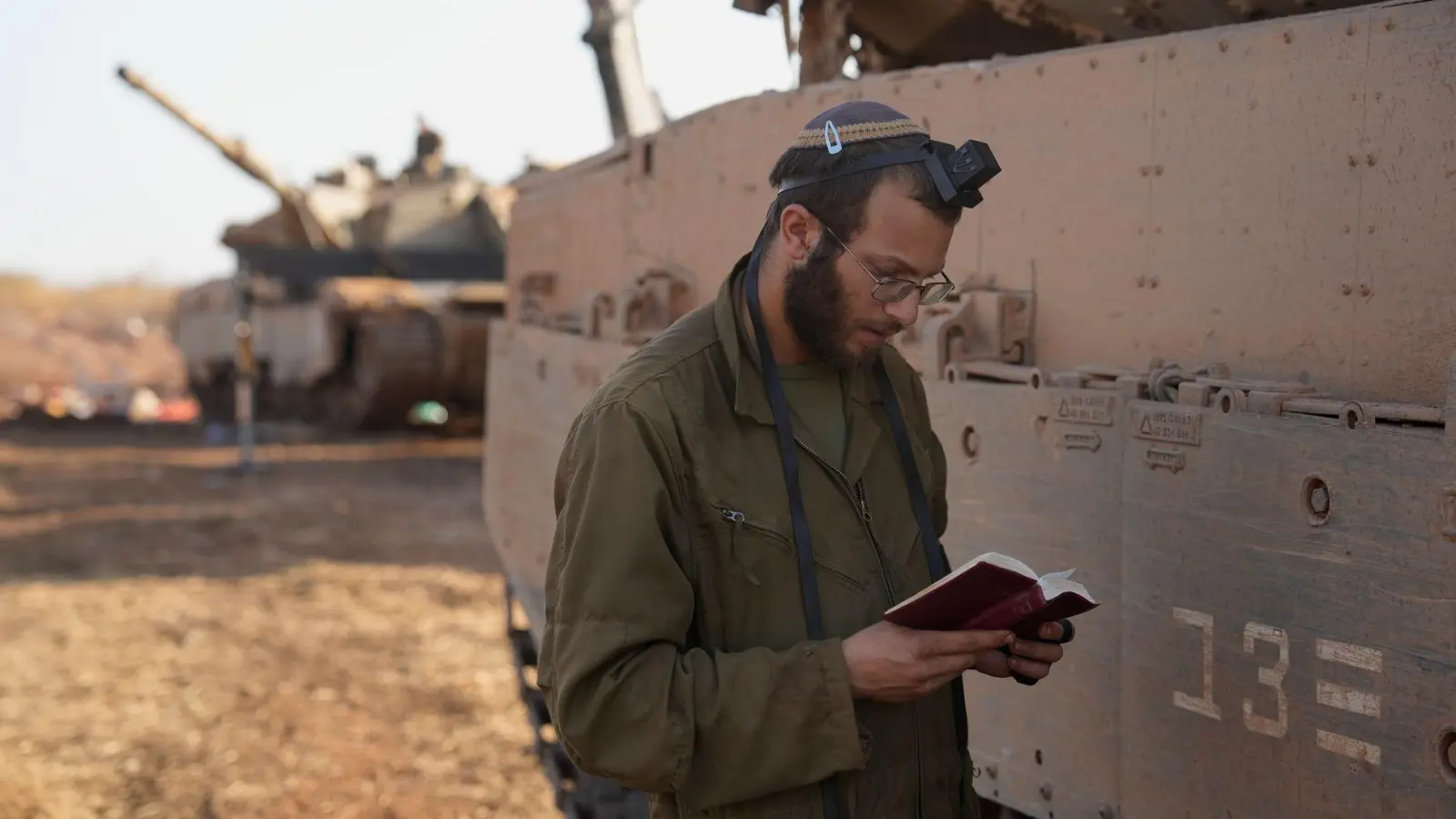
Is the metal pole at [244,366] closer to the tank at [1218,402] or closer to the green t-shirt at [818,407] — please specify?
the tank at [1218,402]

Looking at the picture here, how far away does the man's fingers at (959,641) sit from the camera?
179cm

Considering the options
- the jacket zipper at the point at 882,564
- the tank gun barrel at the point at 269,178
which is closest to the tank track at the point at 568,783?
the jacket zipper at the point at 882,564

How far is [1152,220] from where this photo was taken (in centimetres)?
290

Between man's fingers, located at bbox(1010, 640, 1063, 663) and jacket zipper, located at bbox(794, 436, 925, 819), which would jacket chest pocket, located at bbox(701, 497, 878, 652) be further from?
man's fingers, located at bbox(1010, 640, 1063, 663)

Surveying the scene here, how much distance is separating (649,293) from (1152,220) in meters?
2.04

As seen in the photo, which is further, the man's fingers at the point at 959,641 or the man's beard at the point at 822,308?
the man's beard at the point at 822,308

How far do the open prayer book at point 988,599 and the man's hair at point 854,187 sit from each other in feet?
1.48

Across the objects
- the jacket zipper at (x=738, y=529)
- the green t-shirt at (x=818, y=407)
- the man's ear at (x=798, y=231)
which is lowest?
the jacket zipper at (x=738, y=529)

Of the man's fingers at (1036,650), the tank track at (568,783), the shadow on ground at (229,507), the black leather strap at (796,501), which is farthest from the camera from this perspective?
the shadow on ground at (229,507)

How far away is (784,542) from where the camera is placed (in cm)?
191

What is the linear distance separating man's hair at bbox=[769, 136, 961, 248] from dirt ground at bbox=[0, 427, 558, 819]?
405 cm

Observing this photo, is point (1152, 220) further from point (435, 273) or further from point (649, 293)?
point (435, 273)

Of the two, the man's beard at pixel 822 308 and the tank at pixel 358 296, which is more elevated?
the tank at pixel 358 296

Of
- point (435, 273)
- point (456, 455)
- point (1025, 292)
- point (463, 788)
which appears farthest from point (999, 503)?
point (435, 273)
